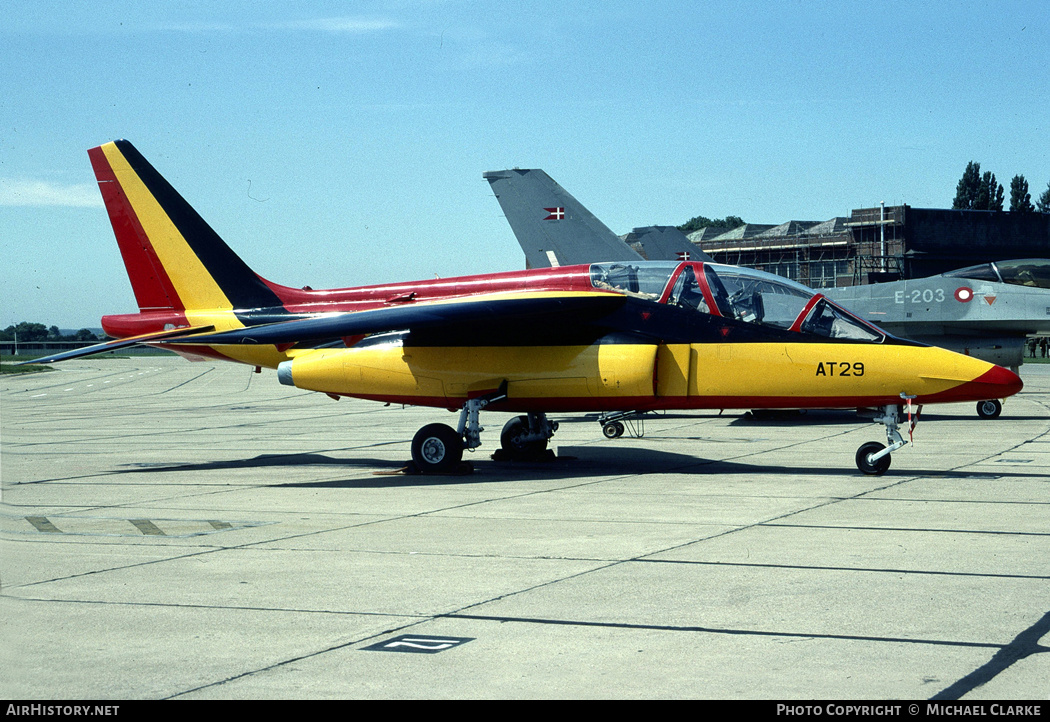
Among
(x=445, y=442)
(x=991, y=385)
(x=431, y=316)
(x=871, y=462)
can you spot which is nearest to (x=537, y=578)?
(x=431, y=316)

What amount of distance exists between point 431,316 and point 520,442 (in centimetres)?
315

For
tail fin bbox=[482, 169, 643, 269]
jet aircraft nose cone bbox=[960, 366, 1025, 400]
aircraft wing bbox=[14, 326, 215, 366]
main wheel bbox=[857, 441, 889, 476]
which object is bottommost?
main wheel bbox=[857, 441, 889, 476]

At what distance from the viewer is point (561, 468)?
567 inches

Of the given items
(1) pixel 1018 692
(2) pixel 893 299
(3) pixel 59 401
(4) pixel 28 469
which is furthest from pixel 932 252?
(1) pixel 1018 692

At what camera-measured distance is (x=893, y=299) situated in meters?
24.2

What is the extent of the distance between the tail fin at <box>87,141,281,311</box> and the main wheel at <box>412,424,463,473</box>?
4.12 meters

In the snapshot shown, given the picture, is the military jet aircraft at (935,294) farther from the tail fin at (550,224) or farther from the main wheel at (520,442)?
the main wheel at (520,442)

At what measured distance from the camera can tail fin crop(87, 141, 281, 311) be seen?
16.2 m

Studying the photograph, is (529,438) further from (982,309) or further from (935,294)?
(982,309)

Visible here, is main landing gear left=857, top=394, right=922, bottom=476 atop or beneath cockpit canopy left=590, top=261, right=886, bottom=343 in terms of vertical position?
beneath

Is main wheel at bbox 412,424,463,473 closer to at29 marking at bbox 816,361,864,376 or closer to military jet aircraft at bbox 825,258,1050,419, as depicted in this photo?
at29 marking at bbox 816,361,864,376

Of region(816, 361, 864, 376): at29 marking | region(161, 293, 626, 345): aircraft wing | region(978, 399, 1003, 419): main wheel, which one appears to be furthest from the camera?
region(978, 399, 1003, 419): main wheel

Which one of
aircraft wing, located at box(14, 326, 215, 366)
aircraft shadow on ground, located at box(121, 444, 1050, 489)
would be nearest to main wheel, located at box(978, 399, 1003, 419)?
aircraft shadow on ground, located at box(121, 444, 1050, 489)
